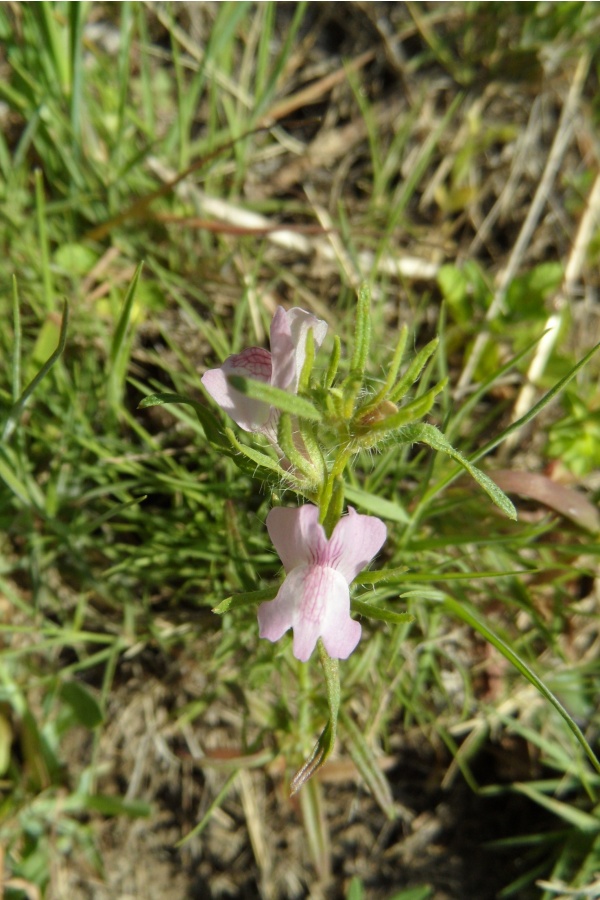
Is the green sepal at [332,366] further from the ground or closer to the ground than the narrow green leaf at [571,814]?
further from the ground

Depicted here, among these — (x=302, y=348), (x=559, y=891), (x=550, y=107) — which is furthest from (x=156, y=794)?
(x=550, y=107)

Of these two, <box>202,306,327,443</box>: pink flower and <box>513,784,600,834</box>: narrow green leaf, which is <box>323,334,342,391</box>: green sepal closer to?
<box>202,306,327,443</box>: pink flower

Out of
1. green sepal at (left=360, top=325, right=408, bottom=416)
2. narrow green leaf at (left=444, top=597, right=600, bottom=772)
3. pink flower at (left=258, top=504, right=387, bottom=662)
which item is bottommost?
narrow green leaf at (left=444, top=597, right=600, bottom=772)

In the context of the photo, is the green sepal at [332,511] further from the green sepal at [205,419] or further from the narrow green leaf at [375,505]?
the narrow green leaf at [375,505]

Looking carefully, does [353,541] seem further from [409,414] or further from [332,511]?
[409,414]

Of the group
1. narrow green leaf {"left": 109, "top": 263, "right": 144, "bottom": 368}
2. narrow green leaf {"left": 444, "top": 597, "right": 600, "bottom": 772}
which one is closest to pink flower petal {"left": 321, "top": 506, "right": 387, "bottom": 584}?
narrow green leaf {"left": 444, "top": 597, "right": 600, "bottom": 772}

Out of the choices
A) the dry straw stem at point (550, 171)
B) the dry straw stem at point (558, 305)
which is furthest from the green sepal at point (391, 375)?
the dry straw stem at point (550, 171)

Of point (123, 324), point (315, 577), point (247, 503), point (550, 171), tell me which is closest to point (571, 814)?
point (247, 503)
